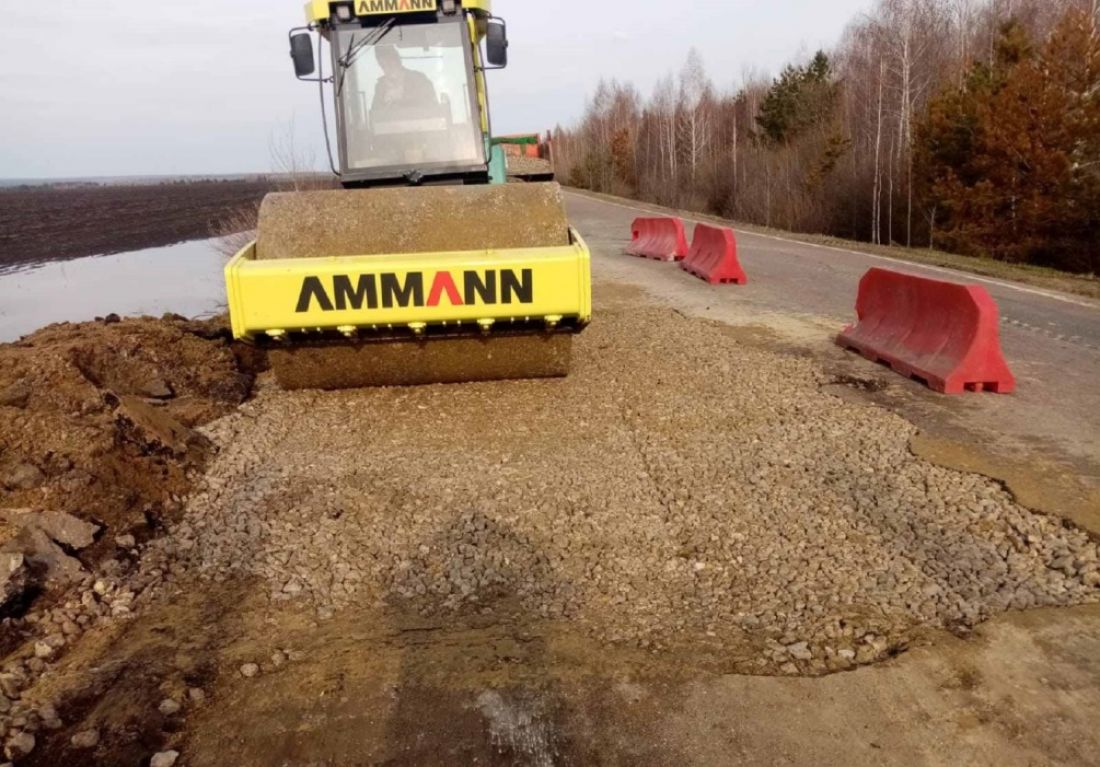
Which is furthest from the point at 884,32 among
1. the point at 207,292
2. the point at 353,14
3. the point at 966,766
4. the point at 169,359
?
the point at 966,766

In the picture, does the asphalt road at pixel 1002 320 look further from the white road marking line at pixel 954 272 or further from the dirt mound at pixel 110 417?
the dirt mound at pixel 110 417

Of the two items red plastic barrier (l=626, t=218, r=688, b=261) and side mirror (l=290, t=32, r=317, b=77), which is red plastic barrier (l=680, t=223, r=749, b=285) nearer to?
red plastic barrier (l=626, t=218, r=688, b=261)

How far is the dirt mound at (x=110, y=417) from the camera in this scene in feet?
13.4

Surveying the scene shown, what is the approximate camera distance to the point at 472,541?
3939 mm

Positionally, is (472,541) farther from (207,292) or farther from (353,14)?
(207,292)

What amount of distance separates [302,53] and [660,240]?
929 cm

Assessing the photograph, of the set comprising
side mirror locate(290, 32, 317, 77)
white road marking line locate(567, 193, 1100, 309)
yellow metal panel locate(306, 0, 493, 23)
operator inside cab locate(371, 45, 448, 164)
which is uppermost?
yellow metal panel locate(306, 0, 493, 23)

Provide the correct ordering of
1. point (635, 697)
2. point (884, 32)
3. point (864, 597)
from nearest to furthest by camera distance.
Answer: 1. point (635, 697)
2. point (864, 597)
3. point (884, 32)

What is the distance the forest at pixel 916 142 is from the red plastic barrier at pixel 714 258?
12.6 meters

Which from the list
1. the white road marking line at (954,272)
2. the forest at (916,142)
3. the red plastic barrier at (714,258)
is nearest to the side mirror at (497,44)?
the red plastic barrier at (714,258)

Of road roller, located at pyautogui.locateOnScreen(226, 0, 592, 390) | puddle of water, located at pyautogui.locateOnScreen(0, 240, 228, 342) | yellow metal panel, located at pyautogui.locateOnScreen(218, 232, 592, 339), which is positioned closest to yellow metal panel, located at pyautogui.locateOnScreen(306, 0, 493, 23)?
road roller, located at pyautogui.locateOnScreen(226, 0, 592, 390)

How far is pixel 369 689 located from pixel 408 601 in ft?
1.96

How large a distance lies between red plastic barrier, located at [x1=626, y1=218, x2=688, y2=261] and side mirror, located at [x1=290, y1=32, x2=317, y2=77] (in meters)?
8.32

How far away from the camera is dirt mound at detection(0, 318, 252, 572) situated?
4.09 m
